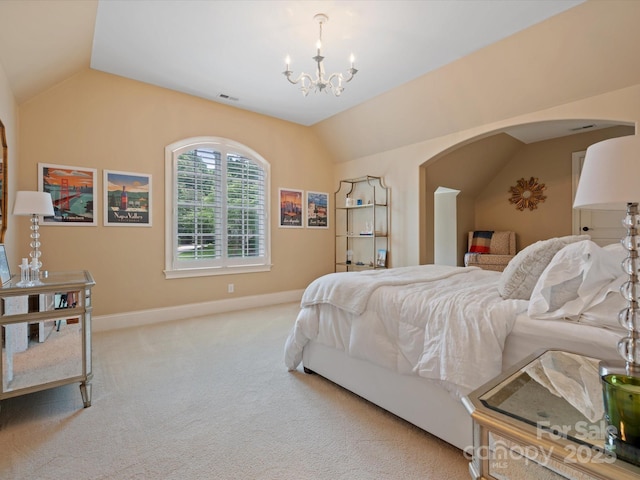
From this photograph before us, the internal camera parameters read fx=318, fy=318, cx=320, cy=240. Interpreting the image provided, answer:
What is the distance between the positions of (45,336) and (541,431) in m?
2.55

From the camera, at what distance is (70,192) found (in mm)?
3434

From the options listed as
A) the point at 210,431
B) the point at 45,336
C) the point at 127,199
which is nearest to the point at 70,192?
the point at 127,199

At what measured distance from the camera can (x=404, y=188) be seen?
187 inches

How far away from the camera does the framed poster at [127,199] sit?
364cm

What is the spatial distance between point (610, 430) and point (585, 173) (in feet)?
2.37

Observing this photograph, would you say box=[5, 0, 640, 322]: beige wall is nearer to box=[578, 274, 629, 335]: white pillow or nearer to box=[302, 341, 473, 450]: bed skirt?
box=[578, 274, 629, 335]: white pillow

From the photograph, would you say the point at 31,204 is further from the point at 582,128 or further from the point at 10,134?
the point at 582,128

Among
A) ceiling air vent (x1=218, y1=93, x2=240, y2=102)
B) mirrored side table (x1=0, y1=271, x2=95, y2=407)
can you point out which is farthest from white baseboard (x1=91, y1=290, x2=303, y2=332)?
ceiling air vent (x1=218, y1=93, x2=240, y2=102)

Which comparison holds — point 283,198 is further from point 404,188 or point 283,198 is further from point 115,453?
point 115,453

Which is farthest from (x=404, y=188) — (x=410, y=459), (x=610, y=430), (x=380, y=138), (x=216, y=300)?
(x=610, y=430)

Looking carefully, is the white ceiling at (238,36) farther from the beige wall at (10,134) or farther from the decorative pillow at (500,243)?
the decorative pillow at (500,243)

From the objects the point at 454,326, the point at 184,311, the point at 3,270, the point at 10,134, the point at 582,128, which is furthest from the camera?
the point at 582,128

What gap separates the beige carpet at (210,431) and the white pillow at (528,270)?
2.83ft

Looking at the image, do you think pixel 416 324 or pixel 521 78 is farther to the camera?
pixel 521 78
